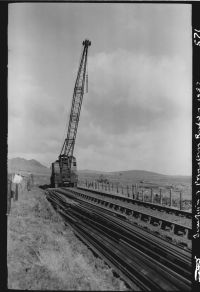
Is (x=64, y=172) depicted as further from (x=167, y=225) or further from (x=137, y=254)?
(x=137, y=254)

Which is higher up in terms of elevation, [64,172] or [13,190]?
[64,172]

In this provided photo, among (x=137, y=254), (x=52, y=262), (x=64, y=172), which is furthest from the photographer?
(x=64, y=172)

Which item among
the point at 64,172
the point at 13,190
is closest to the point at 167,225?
the point at 13,190

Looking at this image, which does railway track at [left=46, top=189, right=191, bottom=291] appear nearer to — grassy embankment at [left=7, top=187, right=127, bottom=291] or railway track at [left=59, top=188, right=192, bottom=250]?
grassy embankment at [left=7, top=187, right=127, bottom=291]

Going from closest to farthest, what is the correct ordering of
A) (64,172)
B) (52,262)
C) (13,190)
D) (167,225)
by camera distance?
(52,262) < (167,225) < (13,190) < (64,172)

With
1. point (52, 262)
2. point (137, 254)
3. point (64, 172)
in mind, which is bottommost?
point (52, 262)
